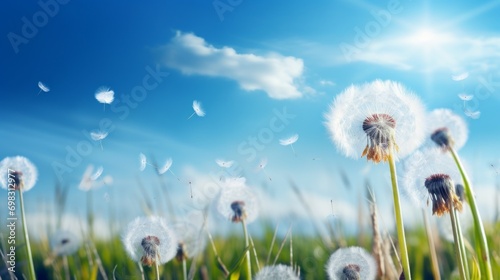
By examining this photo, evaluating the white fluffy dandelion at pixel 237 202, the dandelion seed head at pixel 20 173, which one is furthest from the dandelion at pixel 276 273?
the dandelion seed head at pixel 20 173

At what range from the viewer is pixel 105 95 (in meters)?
1.83

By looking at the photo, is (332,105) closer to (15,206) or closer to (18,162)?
(18,162)

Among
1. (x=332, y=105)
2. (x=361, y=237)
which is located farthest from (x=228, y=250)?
(x=332, y=105)

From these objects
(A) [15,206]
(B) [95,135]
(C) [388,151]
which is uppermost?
(B) [95,135]

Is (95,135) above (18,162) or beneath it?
above

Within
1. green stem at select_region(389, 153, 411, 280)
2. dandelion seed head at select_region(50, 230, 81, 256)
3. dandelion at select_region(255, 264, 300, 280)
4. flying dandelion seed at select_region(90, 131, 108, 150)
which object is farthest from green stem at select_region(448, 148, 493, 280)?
dandelion seed head at select_region(50, 230, 81, 256)

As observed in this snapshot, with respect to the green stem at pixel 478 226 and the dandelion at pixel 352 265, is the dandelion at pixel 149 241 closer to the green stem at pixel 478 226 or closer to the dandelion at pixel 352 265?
the dandelion at pixel 352 265

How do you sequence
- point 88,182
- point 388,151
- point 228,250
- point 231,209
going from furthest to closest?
point 228,250 < point 88,182 < point 231,209 < point 388,151

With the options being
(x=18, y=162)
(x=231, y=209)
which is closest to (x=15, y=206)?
(x=18, y=162)

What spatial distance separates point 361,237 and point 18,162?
1057 mm

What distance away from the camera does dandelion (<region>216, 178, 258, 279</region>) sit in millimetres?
1588

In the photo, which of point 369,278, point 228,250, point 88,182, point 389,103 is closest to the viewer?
point 389,103

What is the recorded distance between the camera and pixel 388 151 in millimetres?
1066

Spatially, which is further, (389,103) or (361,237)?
(361,237)
